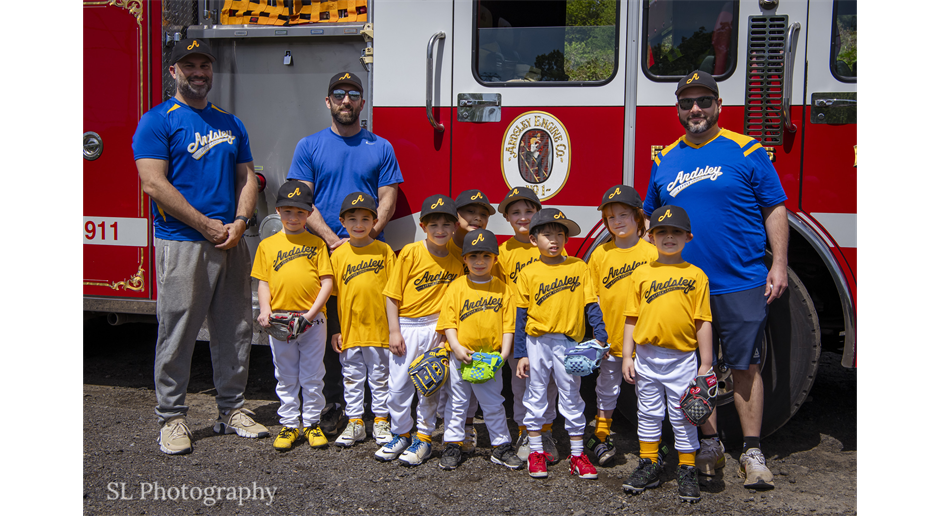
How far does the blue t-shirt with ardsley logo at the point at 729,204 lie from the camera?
11.6 feet

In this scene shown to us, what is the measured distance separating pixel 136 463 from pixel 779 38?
4373 mm

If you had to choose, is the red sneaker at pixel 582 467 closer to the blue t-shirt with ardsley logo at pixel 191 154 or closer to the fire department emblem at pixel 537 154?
the fire department emblem at pixel 537 154

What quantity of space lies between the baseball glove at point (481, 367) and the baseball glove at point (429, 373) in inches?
4.4

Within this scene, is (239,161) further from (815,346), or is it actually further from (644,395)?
(815,346)

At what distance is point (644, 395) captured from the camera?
342 cm

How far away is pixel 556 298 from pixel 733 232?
1.01 m

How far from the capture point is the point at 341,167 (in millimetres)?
4156

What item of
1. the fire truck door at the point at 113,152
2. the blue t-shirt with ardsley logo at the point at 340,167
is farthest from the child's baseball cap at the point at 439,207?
the fire truck door at the point at 113,152

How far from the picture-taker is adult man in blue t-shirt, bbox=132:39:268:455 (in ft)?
12.7

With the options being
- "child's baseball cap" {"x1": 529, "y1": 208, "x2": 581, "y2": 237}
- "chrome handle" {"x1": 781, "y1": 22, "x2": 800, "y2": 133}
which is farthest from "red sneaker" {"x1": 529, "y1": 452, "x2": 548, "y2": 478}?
"chrome handle" {"x1": 781, "y1": 22, "x2": 800, "y2": 133}

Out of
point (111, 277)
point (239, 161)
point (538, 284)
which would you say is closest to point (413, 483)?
point (538, 284)

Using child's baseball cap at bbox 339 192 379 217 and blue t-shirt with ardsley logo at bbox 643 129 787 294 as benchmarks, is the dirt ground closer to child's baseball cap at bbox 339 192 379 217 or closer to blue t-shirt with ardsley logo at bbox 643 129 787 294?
blue t-shirt with ardsley logo at bbox 643 129 787 294

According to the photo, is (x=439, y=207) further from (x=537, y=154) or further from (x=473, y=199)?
(x=537, y=154)

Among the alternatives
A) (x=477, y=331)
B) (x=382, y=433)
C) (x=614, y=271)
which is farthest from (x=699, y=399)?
(x=382, y=433)
